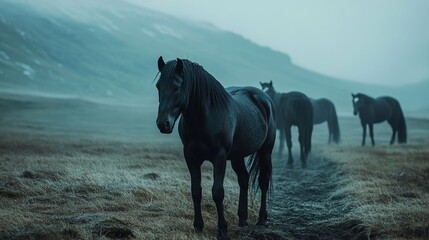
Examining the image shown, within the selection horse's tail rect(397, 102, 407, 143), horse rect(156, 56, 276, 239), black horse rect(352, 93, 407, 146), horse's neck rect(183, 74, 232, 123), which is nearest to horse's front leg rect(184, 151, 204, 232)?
horse rect(156, 56, 276, 239)

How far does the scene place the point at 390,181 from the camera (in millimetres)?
10578

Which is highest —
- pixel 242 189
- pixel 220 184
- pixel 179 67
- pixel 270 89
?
pixel 270 89

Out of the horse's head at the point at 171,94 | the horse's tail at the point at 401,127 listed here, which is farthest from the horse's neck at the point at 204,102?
the horse's tail at the point at 401,127

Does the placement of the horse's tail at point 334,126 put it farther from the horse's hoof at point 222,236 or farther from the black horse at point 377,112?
the horse's hoof at point 222,236

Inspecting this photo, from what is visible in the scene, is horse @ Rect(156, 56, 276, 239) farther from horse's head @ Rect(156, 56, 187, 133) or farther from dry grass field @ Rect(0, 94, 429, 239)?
dry grass field @ Rect(0, 94, 429, 239)

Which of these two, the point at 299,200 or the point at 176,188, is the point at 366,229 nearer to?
the point at 299,200

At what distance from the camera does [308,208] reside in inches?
350

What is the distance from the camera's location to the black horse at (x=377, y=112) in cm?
2322

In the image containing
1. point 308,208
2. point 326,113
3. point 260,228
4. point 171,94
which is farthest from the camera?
point 326,113

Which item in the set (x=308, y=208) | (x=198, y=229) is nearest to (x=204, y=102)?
(x=198, y=229)

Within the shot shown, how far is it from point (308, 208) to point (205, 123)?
3996 mm

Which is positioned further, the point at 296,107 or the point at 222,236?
the point at 296,107

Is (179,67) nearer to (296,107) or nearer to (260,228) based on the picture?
(260,228)

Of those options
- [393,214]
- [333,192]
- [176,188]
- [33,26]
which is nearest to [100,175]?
[176,188]
